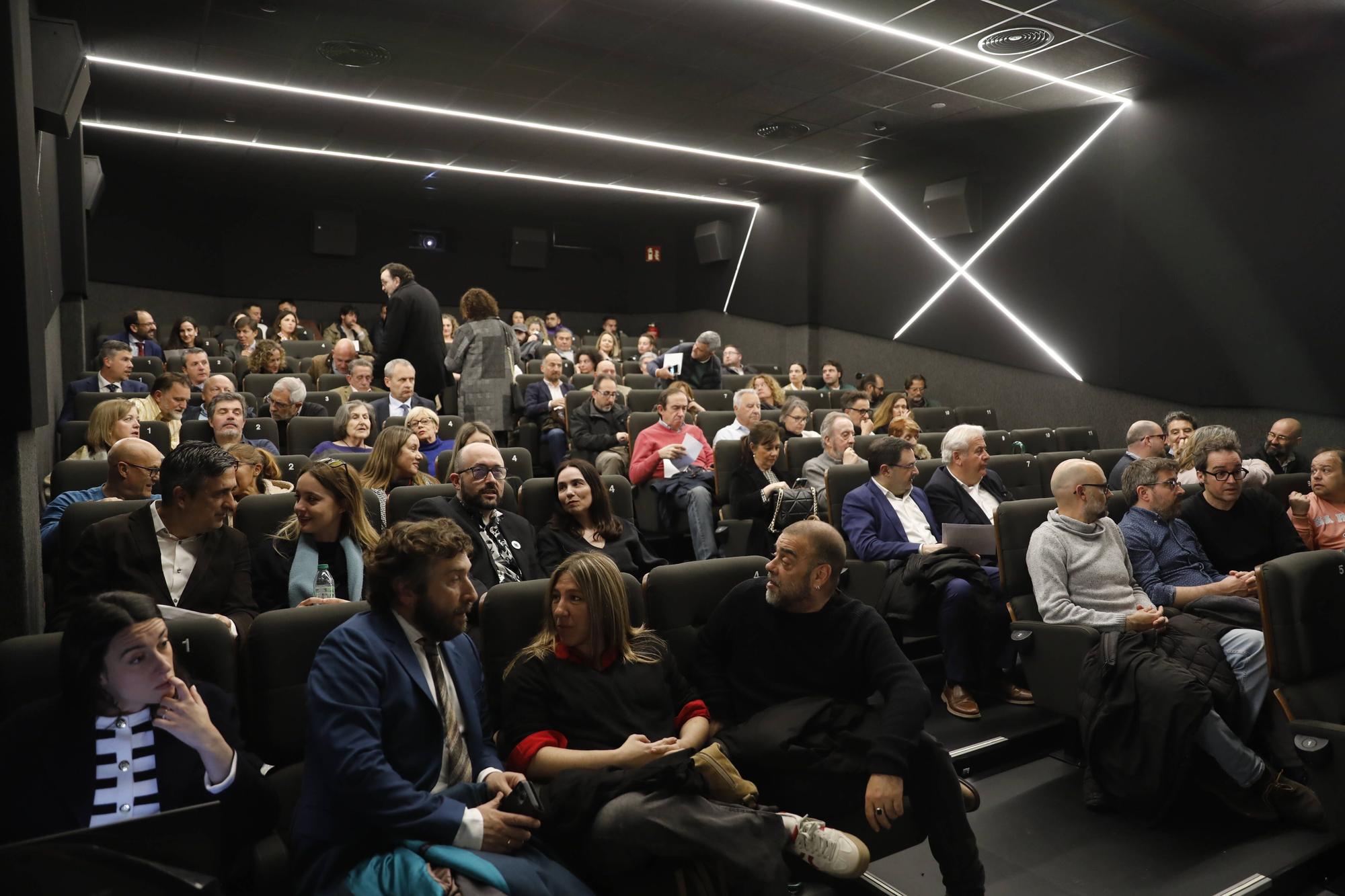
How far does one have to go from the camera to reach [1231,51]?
5754 millimetres

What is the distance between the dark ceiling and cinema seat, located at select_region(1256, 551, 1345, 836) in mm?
3860

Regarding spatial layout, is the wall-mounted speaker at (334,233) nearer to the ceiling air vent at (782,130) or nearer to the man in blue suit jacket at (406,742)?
the ceiling air vent at (782,130)

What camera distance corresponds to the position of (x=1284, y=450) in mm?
5434

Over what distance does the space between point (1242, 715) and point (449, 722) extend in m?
2.49

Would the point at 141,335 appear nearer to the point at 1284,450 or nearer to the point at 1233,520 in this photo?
the point at 1233,520

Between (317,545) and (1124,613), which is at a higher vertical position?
(317,545)

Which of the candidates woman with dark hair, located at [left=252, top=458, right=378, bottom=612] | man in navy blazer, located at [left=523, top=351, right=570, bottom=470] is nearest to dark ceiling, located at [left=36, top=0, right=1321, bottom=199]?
man in navy blazer, located at [left=523, top=351, right=570, bottom=470]

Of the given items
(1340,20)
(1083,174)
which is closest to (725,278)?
(1083,174)

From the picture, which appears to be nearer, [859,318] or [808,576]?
[808,576]

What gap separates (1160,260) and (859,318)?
363 cm

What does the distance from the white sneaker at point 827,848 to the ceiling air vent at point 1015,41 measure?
5268 mm

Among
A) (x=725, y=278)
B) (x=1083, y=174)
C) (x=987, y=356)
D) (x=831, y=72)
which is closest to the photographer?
(x=831, y=72)

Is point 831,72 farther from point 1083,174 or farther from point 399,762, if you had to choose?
point 399,762

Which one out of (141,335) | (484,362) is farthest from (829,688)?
(141,335)
